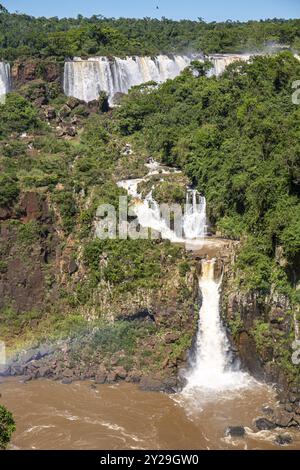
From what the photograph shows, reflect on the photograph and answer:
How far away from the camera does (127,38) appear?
208 ft

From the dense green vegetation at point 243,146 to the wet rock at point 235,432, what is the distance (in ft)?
21.2

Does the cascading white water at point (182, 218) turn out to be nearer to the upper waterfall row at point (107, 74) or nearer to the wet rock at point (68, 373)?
the wet rock at point (68, 373)

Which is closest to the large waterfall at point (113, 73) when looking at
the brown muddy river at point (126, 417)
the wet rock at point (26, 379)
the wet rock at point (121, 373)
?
the wet rock at point (26, 379)

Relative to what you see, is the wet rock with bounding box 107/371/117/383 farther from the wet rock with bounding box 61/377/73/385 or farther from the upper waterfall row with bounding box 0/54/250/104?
the upper waterfall row with bounding box 0/54/250/104

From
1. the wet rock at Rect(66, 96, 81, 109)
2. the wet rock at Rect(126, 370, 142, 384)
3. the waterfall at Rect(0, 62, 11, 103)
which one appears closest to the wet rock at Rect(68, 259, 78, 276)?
the wet rock at Rect(126, 370, 142, 384)

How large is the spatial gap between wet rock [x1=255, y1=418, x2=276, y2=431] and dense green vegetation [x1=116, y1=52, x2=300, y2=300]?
5839 mm

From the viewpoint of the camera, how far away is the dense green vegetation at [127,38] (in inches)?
2170

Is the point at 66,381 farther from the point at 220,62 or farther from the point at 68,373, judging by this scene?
the point at 220,62

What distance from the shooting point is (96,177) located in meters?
36.8

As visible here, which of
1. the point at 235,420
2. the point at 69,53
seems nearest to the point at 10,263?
the point at 235,420

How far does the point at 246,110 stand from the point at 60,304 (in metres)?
16.3

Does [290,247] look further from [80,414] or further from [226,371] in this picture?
[80,414]

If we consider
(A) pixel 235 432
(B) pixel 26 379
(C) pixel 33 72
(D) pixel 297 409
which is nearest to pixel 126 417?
(A) pixel 235 432

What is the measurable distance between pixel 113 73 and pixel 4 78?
348 inches
